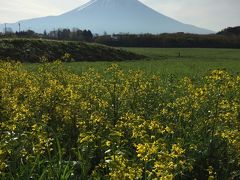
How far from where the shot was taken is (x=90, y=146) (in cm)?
664

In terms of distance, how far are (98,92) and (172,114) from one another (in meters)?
2.78

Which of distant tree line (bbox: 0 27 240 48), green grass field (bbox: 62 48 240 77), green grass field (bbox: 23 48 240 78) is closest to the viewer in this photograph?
green grass field (bbox: 23 48 240 78)

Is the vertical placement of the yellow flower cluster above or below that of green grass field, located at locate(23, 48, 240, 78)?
above

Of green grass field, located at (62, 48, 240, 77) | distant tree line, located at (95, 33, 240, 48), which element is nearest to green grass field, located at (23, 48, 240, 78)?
green grass field, located at (62, 48, 240, 77)

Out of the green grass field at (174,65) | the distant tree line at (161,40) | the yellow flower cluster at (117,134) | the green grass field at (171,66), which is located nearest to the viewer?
the yellow flower cluster at (117,134)

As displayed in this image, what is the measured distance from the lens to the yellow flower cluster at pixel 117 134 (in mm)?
5766

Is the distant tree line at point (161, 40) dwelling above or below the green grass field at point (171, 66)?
above

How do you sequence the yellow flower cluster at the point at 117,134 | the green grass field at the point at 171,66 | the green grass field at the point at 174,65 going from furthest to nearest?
the green grass field at the point at 174,65 < the green grass field at the point at 171,66 < the yellow flower cluster at the point at 117,134

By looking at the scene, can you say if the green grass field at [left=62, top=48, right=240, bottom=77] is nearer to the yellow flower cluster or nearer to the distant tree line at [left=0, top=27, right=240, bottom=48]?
the yellow flower cluster

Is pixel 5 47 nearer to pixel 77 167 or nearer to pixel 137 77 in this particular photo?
pixel 137 77

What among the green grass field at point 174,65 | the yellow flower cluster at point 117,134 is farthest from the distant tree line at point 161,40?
the yellow flower cluster at point 117,134

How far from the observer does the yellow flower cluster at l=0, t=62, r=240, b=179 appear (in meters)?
5.77

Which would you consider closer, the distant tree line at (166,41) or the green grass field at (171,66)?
the green grass field at (171,66)

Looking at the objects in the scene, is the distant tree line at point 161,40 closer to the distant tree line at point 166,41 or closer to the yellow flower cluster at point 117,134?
the distant tree line at point 166,41
